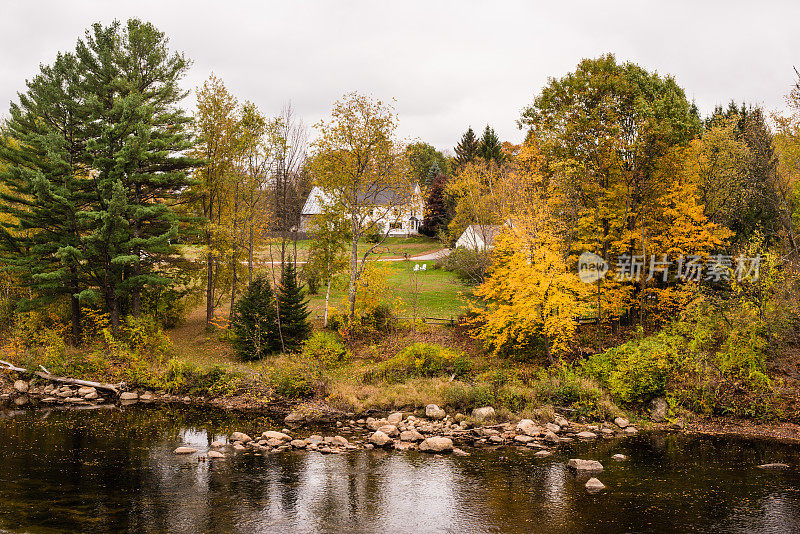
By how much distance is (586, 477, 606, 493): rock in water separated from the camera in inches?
652

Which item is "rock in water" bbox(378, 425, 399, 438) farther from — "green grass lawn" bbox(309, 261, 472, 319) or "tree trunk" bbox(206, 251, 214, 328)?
"tree trunk" bbox(206, 251, 214, 328)

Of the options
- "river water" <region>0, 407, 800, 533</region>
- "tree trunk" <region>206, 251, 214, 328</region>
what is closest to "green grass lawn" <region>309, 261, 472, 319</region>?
"tree trunk" <region>206, 251, 214, 328</region>

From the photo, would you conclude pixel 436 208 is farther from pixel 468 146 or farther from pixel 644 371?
pixel 644 371

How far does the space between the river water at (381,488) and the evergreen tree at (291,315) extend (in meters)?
8.76

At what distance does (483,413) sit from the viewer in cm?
2370

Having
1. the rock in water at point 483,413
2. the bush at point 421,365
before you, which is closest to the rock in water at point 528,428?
the rock in water at point 483,413

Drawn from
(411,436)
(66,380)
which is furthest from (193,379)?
(411,436)

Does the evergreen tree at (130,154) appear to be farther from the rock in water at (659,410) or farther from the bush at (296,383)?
the rock in water at (659,410)

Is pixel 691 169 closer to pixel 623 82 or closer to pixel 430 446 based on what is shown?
pixel 623 82

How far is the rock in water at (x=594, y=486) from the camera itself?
16.6 meters

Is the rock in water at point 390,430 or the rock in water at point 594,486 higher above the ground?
the rock in water at point 594,486

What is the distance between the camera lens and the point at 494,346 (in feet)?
97.0

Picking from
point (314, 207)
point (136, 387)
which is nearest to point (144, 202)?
point (136, 387)

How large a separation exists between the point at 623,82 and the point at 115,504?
1116 inches
